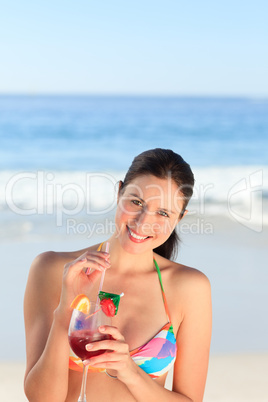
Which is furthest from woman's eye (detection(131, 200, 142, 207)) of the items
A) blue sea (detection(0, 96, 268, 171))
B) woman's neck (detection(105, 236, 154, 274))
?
blue sea (detection(0, 96, 268, 171))

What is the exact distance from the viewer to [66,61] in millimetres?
27547

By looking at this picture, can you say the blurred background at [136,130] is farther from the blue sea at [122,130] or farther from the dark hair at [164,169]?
the dark hair at [164,169]

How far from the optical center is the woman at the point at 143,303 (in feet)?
8.30

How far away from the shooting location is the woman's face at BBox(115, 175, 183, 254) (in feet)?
9.02

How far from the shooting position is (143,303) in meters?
Result: 2.96

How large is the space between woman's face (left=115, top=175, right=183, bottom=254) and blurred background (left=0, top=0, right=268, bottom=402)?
1988mm

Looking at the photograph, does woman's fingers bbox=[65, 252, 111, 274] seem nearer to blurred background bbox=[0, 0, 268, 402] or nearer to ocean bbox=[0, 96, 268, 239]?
blurred background bbox=[0, 0, 268, 402]

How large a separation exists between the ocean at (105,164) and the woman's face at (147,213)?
1.00 metres

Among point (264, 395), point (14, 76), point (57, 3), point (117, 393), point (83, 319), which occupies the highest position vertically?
point (57, 3)

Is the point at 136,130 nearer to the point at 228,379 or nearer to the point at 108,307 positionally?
the point at 228,379

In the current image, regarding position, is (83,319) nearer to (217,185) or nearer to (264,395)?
(264,395)

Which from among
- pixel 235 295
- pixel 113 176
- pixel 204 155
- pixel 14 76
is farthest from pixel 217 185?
pixel 14 76

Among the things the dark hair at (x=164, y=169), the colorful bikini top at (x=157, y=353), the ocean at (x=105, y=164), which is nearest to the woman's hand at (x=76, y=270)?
the colorful bikini top at (x=157, y=353)

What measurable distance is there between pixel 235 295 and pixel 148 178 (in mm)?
3942
